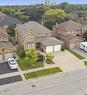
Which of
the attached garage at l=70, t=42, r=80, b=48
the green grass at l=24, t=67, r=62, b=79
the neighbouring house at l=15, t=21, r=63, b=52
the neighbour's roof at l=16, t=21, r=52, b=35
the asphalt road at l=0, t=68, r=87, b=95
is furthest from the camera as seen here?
the attached garage at l=70, t=42, r=80, b=48

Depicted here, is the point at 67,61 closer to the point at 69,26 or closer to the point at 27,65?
the point at 27,65

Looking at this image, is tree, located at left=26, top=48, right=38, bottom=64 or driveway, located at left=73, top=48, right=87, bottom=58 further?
driveway, located at left=73, top=48, right=87, bottom=58

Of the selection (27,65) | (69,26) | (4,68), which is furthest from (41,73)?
(69,26)

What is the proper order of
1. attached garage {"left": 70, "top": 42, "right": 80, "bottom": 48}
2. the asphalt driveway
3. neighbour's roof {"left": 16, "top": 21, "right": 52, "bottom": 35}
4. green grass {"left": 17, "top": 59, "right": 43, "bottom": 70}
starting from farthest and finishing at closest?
attached garage {"left": 70, "top": 42, "right": 80, "bottom": 48}, neighbour's roof {"left": 16, "top": 21, "right": 52, "bottom": 35}, green grass {"left": 17, "top": 59, "right": 43, "bottom": 70}, the asphalt driveway

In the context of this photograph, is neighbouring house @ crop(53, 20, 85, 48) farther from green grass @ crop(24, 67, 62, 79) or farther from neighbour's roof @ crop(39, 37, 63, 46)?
green grass @ crop(24, 67, 62, 79)

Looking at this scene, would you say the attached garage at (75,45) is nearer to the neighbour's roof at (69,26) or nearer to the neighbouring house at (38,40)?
the neighbouring house at (38,40)

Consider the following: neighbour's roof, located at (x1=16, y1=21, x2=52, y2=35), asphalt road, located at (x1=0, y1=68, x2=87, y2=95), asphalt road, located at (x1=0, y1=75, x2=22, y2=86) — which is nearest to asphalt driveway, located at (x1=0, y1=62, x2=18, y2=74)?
asphalt road, located at (x1=0, y1=75, x2=22, y2=86)

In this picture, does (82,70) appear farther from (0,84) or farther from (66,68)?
(0,84)

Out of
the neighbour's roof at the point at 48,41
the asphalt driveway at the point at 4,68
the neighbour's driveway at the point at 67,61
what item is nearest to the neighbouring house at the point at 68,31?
the neighbour's roof at the point at 48,41
